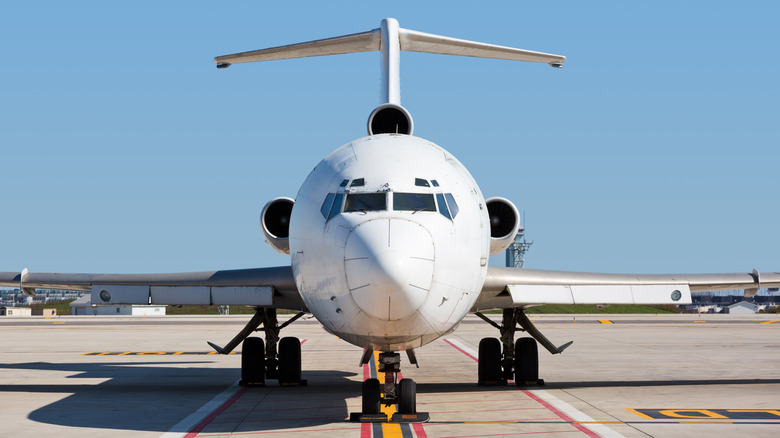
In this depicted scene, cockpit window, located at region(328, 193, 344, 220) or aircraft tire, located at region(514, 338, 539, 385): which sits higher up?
cockpit window, located at region(328, 193, 344, 220)

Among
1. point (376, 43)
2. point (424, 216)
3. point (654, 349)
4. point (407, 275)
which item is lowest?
point (654, 349)

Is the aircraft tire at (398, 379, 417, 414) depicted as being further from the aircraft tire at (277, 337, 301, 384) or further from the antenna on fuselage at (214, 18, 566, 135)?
the antenna on fuselage at (214, 18, 566, 135)

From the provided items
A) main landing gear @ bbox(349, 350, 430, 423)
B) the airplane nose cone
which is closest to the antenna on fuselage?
main landing gear @ bbox(349, 350, 430, 423)

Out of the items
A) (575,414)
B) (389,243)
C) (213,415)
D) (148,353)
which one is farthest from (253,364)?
(148,353)

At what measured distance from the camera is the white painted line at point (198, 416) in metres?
11.1

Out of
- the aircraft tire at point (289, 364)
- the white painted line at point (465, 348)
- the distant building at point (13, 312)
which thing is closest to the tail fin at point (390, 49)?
the aircraft tire at point (289, 364)

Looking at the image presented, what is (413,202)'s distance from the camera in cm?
1093

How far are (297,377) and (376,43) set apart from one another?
8140 mm

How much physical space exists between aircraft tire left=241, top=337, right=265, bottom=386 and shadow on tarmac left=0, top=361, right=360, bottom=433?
330 mm

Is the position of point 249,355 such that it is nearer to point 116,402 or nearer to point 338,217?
point 116,402

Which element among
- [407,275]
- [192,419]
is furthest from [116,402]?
[407,275]

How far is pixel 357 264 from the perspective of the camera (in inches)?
392

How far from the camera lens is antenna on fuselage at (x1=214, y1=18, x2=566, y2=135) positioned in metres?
19.1

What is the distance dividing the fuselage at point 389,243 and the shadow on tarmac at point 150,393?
2209 mm
